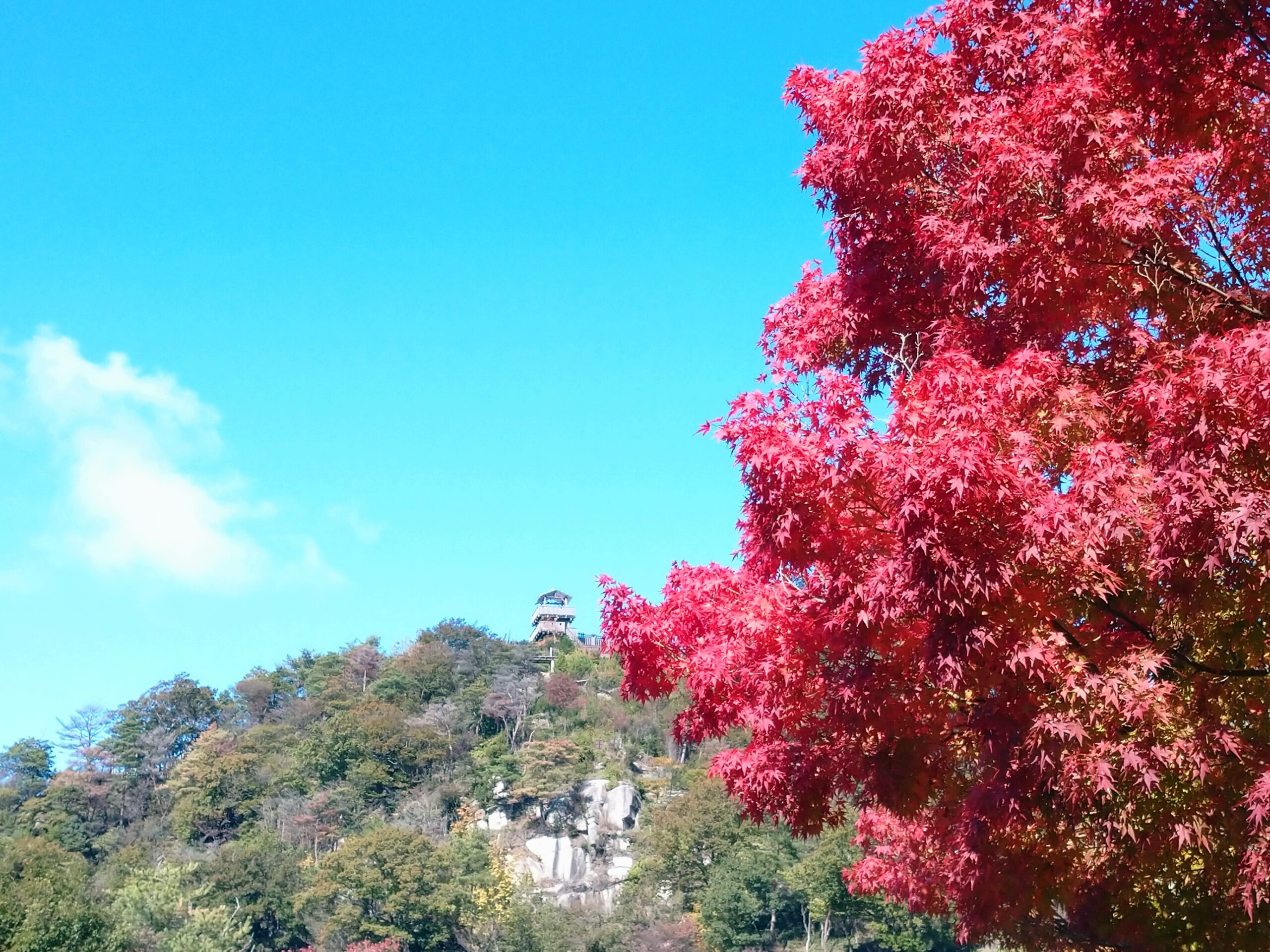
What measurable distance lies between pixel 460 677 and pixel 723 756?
238 ft

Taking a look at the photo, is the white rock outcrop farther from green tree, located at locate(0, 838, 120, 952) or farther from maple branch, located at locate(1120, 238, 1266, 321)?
maple branch, located at locate(1120, 238, 1266, 321)

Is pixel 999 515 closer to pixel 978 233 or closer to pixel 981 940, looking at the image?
pixel 978 233

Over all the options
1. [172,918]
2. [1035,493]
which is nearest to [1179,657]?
[1035,493]

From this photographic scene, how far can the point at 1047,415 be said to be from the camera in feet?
15.6

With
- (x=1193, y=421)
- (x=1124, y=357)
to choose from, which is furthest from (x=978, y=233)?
(x=1193, y=421)

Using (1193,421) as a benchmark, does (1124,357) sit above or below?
above

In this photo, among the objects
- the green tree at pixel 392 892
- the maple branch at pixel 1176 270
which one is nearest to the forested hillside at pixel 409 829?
the green tree at pixel 392 892

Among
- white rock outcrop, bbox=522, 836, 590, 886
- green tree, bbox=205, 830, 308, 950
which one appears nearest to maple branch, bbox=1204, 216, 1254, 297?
green tree, bbox=205, 830, 308, 950

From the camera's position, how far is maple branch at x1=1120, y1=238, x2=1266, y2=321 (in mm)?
4711

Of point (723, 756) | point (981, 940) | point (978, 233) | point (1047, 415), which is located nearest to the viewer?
point (1047, 415)

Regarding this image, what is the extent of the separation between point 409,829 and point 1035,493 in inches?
1994

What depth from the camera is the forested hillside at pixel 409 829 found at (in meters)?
41.8

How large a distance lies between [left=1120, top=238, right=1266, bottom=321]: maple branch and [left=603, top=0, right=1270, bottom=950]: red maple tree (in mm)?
22

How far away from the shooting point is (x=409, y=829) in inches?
1989
